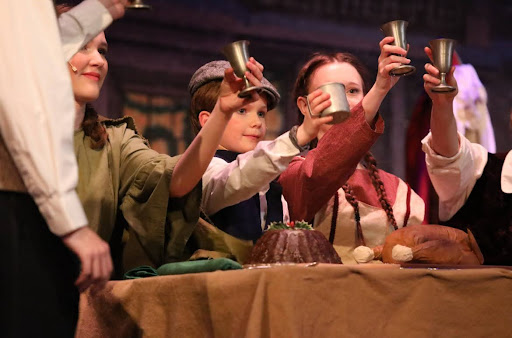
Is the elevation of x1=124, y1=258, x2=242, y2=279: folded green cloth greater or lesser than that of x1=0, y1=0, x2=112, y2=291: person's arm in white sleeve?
lesser

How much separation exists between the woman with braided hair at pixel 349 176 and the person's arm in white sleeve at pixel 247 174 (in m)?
0.14

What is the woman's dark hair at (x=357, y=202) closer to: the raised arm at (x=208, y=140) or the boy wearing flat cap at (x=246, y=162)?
the boy wearing flat cap at (x=246, y=162)

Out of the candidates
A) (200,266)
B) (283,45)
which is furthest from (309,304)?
(283,45)

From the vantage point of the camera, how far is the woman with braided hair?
94.2 inches

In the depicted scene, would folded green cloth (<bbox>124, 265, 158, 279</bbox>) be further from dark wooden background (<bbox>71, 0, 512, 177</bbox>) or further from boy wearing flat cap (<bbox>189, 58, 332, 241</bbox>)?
dark wooden background (<bbox>71, 0, 512, 177</bbox>)

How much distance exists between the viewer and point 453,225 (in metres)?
2.72

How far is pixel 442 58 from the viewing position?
89.1 inches

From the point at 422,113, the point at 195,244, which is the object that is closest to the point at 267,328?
the point at 195,244

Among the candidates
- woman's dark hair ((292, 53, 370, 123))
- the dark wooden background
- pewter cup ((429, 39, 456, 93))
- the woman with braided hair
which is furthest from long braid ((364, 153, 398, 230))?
the dark wooden background

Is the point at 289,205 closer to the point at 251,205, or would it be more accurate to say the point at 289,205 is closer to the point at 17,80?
the point at 251,205

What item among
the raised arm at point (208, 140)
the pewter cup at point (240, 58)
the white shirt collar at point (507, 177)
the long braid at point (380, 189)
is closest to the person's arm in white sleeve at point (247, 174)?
the raised arm at point (208, 140)

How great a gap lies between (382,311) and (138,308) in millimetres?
588

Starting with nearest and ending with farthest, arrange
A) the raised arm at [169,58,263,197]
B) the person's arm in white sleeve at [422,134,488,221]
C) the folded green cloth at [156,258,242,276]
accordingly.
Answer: the folded green cloth at [156,258,242,276] → the raised arm at [169,58,263,197] → the person's arm in white sleeve at [422,134,488,221]

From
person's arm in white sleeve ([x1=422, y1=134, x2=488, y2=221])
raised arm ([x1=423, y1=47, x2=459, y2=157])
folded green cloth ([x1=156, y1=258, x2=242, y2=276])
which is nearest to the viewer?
folded green cloth ([x1=156, y1=258, x2=242, y2=276])
